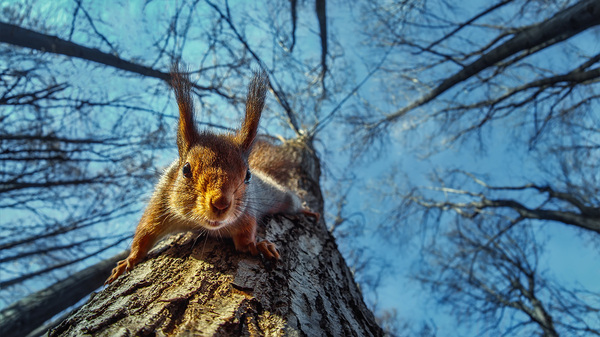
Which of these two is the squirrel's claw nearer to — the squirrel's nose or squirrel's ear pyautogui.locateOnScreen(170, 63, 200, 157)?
the squirrel's nose

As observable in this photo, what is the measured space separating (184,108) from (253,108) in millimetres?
310

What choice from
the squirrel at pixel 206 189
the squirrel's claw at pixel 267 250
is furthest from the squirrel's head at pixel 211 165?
the squirrel's claw at pixel 267 250

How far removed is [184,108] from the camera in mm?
1371

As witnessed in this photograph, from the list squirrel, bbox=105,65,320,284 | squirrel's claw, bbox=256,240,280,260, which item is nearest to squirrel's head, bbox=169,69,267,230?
squirrel, bbox=105,65,320,284

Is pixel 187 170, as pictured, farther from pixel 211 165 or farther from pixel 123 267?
pixel 123 267

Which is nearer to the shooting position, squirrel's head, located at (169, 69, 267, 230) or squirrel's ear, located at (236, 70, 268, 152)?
squirrel's head, located at (169, 69, 267, 230)

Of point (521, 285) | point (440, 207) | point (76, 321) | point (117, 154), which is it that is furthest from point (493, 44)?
point (76, 321)

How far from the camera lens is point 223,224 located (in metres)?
1.13

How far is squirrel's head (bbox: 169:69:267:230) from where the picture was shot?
1092 mm

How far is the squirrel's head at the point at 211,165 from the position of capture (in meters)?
1.09

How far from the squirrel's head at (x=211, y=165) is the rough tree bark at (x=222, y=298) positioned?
18cm

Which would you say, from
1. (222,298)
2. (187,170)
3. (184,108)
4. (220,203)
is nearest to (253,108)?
(184,108)

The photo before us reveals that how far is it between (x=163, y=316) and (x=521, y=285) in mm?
5961

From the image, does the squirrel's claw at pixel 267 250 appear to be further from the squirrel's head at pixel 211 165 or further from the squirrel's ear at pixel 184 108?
the squirrel's ear at pixel 184 108
